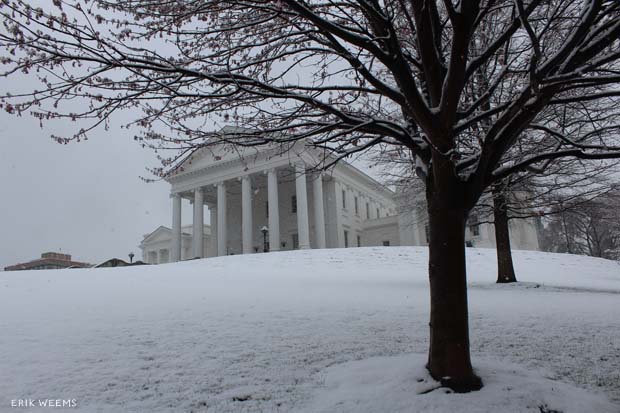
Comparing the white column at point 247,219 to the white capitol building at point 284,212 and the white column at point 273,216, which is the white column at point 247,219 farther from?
the white column at point 273,216

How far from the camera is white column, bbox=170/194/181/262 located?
3922cm

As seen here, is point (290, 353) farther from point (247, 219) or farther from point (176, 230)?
point (176, 230)

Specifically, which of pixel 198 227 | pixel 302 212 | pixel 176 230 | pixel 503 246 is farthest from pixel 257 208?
pixel 503 246

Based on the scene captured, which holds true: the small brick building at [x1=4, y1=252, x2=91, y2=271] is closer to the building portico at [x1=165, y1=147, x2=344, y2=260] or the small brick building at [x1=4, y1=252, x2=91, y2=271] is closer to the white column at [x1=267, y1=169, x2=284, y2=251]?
the building portico at [x1=165, y1=147, x2=344, y2=260]

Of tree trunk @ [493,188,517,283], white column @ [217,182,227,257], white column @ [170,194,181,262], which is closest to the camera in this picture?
tree trunk @ [493,188,517,283]

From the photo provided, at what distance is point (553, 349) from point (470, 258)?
1871 centimetres

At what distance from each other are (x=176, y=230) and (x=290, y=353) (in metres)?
37.6

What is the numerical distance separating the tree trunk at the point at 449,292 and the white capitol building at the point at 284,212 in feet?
94.3

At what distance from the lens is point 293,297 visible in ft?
28.0

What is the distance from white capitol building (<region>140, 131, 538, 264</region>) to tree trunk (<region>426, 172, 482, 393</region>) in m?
28.8

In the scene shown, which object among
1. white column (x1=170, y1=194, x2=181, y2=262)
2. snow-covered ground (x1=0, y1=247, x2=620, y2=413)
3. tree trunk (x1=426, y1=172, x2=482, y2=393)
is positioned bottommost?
snow-covered ground (x1=0, y1=247, x2=620, y2=413)

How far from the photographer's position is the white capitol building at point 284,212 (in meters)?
34.8

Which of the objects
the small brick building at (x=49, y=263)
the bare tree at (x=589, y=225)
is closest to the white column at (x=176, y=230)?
the small brick building at (x=49, y=263)

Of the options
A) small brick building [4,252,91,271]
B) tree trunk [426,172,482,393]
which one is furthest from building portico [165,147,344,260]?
tree trunk [426,172,482,393]
